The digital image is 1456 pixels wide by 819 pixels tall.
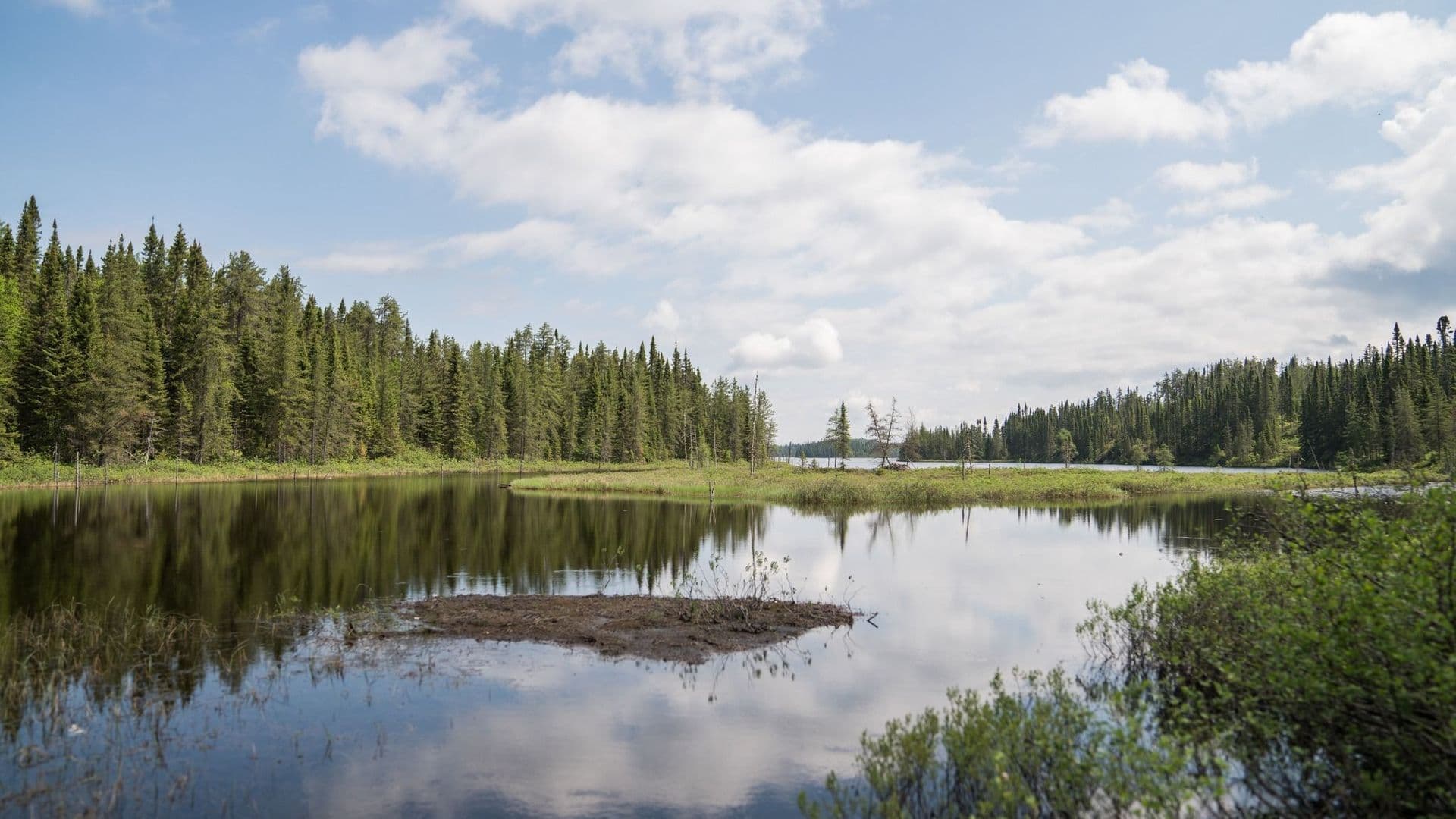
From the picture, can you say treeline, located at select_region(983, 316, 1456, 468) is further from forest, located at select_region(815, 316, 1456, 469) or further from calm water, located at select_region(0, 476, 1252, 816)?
calm water, located at select_region(0, 476, 1252, 816)

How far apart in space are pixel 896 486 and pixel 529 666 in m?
46.8

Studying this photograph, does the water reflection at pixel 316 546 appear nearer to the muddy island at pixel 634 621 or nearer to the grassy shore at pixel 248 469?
the muddy island at pixel 634 621

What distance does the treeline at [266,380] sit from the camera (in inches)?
2468

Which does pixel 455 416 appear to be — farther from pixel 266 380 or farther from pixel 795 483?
pixel 795 483

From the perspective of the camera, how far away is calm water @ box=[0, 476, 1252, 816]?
401 inches

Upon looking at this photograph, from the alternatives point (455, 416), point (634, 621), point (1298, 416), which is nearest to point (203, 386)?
point (455, 416)

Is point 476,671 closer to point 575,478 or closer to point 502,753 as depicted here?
point 502,753

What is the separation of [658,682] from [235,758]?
22.2ft

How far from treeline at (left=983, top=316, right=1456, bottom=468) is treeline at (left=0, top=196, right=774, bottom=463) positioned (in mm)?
82580

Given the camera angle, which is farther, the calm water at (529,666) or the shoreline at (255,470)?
the shoreline at (255,470)

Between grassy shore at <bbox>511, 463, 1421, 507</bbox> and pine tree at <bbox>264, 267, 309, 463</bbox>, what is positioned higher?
pine tree at <bbox>264, 267, 309, 463</bbox>

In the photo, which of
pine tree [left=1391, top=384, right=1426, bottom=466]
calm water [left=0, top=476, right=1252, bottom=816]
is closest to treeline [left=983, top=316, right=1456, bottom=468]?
pine tree [left=1391, top=384, right=1426, bottom=466]

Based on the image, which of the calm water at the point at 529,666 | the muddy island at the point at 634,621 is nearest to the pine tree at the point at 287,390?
the calm water at the point at 529,666

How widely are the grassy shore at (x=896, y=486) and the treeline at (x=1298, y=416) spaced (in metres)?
21.2
